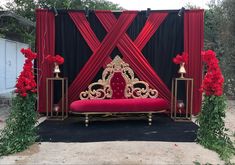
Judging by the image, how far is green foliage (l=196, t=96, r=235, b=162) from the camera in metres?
5.01

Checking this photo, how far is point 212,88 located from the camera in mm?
5090

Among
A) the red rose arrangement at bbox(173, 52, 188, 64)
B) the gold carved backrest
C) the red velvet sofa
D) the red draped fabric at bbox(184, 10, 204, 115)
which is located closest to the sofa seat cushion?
the red velvet sofa

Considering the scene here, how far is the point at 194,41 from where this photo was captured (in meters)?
7.21

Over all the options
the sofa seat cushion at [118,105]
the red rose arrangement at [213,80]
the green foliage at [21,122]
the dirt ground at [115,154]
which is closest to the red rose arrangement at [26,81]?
the green foliage at [21,122]

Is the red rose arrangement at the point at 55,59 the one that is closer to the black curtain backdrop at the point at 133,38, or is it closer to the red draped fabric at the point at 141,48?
the black curtain backdrop at the point at 133,38

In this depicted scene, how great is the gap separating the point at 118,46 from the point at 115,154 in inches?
124

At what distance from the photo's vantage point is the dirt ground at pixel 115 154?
4.26 meters

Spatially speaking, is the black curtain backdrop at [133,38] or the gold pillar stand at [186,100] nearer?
the gold pillar stand at [186,100]

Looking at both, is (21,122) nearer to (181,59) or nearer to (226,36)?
(181,59)

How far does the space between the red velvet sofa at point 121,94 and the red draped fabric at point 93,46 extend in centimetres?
28

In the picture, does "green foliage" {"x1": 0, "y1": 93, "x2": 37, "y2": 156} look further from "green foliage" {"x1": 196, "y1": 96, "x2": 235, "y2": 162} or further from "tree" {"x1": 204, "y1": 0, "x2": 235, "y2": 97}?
"tree" {"x1": 204, "y1": 0, "x2": 235, "y2": 97}

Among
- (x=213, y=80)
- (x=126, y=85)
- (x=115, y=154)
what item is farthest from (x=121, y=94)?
(x=115, y=154)

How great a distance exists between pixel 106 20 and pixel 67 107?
193cm

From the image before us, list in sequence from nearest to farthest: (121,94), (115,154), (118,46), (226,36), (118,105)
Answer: (115,154)
(118,105)
(121,94)
(118,46)
(226,36)
